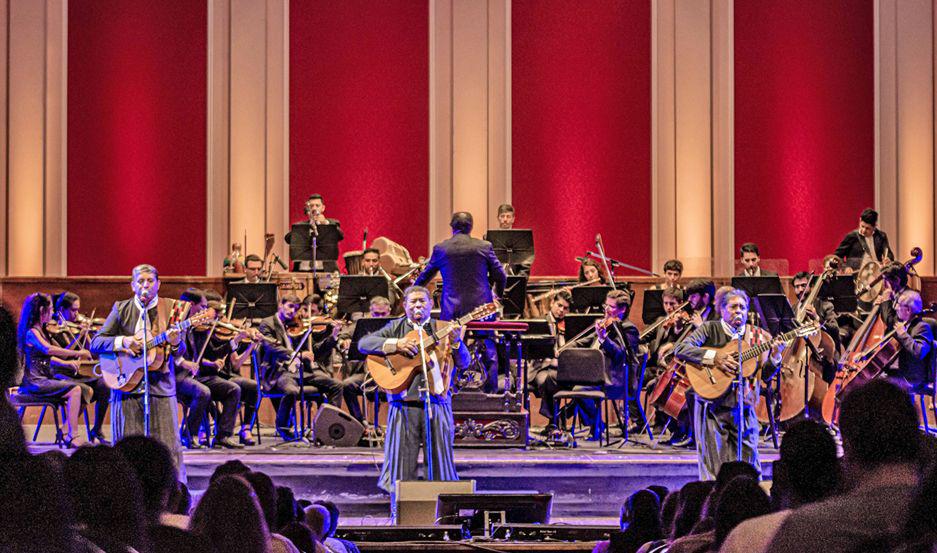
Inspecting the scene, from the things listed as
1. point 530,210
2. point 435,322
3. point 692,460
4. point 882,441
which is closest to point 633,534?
point 882,441

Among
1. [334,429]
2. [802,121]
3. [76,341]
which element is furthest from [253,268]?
[802,121]

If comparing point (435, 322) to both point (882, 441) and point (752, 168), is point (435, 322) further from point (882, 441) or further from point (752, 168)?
point (752, 168)

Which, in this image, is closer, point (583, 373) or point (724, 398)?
point (724, 398)

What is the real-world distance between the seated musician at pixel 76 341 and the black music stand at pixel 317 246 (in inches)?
94.1

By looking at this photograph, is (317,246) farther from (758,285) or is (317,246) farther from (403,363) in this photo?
(758,285)

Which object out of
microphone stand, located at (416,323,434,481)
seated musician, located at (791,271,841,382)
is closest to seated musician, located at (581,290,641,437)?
seated musician, located at (791,271,841,382)

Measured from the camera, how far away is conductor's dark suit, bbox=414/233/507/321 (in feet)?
30.7

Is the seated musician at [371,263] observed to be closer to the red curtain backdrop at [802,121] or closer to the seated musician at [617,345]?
the seated musician at [617,345]

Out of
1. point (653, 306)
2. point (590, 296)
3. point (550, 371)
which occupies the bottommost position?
point (550, 371)

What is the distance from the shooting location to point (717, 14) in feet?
48.2

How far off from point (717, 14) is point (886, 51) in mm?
2200

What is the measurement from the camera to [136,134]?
14.7 m

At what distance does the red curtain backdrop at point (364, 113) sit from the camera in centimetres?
1485

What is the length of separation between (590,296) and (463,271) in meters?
1.97
